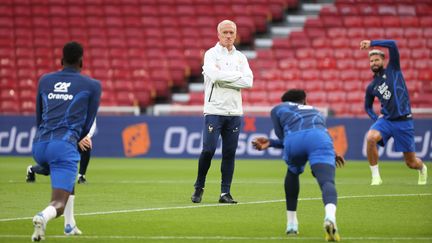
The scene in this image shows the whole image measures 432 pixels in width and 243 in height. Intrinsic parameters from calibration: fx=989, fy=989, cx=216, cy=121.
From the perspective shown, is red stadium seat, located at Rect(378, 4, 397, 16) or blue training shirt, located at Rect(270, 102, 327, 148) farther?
red stadium seat, located at Rect(378, 4, 397, 16)

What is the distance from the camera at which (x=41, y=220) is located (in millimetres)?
8859

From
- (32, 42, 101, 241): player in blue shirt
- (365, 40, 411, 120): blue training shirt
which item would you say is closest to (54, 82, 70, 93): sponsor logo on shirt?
(32, 42, 101, 241): player in blue shirt

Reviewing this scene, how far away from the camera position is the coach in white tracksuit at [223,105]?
531 inches

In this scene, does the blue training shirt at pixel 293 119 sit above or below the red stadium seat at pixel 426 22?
below

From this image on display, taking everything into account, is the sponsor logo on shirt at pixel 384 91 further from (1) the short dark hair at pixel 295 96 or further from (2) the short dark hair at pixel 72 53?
(2) the short dark hair at pixel 72 53

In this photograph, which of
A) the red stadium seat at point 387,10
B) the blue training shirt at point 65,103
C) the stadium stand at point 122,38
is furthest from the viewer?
the red stadium seat at point 387,10

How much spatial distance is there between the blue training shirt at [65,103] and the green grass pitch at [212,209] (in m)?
1.04

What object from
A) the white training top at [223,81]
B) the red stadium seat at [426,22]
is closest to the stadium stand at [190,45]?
the red stadium seat at [426,22]

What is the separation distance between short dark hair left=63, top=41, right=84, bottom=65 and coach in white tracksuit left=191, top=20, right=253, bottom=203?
397cm

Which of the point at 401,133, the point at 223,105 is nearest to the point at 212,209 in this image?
the point at 223,105

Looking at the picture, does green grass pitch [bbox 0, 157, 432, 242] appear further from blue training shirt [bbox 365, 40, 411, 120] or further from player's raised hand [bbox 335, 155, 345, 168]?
blue training shirt [bbox 365, 40, 411, 120]

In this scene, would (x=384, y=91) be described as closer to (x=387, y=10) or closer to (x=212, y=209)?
(x=212, y=209)

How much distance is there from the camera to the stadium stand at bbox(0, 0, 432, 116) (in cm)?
2855

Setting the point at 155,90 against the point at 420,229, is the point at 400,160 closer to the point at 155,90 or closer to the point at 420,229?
the point at 155,90
